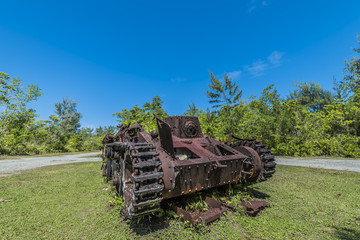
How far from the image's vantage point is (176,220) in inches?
147

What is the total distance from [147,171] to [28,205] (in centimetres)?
423

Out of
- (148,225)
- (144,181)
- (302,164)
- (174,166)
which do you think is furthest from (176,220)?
(302,164)

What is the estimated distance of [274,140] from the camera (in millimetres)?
16438

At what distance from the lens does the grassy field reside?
128 inches

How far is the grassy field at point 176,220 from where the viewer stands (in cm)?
325

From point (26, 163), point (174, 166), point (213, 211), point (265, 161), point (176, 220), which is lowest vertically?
point (176, 220)

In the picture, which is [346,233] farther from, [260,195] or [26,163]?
[26,163]

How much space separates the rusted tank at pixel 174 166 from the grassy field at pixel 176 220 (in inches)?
24.6

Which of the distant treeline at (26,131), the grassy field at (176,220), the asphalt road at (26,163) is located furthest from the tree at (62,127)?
the grassy field at (176,220)

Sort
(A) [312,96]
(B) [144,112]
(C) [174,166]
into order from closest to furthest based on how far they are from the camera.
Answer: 1. (C) [174,166]
2. (B) [144,112]
3. (A) [312,96]

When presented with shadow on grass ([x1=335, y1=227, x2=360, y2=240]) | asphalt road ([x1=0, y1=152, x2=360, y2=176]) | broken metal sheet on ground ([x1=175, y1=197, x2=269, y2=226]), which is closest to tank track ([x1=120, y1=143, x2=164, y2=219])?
broken metal sheet on ground ([x1=175, y1=197, x2=269, y2=226])

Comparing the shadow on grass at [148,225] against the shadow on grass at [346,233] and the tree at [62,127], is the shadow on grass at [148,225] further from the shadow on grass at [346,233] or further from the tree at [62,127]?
the tree at [62,127]

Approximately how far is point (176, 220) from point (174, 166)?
4.23ft

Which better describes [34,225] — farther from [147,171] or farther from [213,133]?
[213,133]
